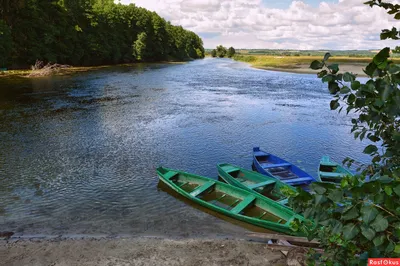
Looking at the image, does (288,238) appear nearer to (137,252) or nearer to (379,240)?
(137,252)

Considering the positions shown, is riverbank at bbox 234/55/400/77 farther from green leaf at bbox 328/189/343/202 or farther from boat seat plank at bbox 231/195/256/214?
green leaf at bbox 328/189/343/202

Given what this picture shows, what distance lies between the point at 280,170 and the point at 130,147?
32.1 feet

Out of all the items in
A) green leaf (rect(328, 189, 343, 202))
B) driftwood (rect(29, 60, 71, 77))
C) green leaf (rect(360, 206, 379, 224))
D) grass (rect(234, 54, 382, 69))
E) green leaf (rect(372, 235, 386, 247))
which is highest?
grass (rect(234, 54, 382, 69))

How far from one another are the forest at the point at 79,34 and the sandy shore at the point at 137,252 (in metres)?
58.5

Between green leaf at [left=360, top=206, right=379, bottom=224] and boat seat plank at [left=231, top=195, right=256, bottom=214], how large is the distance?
9885 mm

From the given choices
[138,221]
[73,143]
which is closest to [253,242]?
[138,221]

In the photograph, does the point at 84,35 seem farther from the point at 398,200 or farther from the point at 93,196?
the point at 398,200

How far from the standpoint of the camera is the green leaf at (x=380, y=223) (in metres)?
2.52

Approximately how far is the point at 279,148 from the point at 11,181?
15.6 metres

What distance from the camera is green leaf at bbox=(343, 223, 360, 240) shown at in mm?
2659

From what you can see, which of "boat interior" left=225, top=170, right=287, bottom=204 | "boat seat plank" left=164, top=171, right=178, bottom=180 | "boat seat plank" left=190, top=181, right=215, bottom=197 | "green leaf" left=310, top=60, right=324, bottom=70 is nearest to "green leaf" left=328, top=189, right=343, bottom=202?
"green leaf" left=310, top=60, right=324, bottom=70

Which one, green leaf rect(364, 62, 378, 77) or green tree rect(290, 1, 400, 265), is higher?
green leaf rect(364, 62, 378, 77)

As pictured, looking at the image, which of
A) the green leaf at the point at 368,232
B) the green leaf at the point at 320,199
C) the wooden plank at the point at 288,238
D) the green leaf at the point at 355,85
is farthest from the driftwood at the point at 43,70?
the green leaf at the point at 368,232

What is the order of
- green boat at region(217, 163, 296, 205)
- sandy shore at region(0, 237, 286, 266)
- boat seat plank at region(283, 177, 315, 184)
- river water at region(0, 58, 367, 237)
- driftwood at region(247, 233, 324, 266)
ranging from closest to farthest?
driftwood at region(247, 233, 324, 266), sandy shore at region(0, 237, 286, 266), river water at region(0, 58, 367, 237), green boat at region(217, 163, 296, 205), boat seat plank at region(283, 177, 315, 184)
